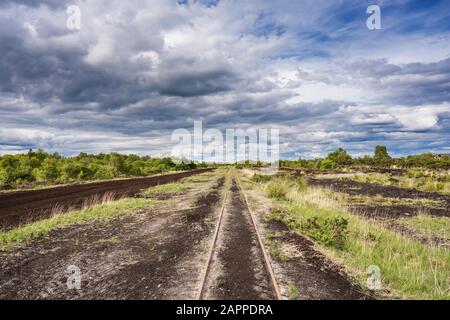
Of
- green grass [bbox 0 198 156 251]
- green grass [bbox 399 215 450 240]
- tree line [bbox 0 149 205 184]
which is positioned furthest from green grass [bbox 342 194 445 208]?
tree line [bbox 0 149 205 184]

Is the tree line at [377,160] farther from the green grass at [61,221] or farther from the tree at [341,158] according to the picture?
the green grass at [61,221]

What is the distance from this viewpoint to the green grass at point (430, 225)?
1248cm

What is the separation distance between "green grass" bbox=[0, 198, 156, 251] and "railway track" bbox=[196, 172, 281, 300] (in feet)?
22.2

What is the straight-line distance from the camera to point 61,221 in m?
13.7

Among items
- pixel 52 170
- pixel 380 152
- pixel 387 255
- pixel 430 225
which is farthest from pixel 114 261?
pixel 380 152

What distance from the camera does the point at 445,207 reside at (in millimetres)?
18391

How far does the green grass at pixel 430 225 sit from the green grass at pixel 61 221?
14.1 meters

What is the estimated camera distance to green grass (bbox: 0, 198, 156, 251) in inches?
423

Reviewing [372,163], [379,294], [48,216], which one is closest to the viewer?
[379,294]

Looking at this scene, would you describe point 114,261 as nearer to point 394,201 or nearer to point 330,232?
point 330,232

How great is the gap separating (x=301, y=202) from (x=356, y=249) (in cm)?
964

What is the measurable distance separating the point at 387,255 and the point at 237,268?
15.4ft
